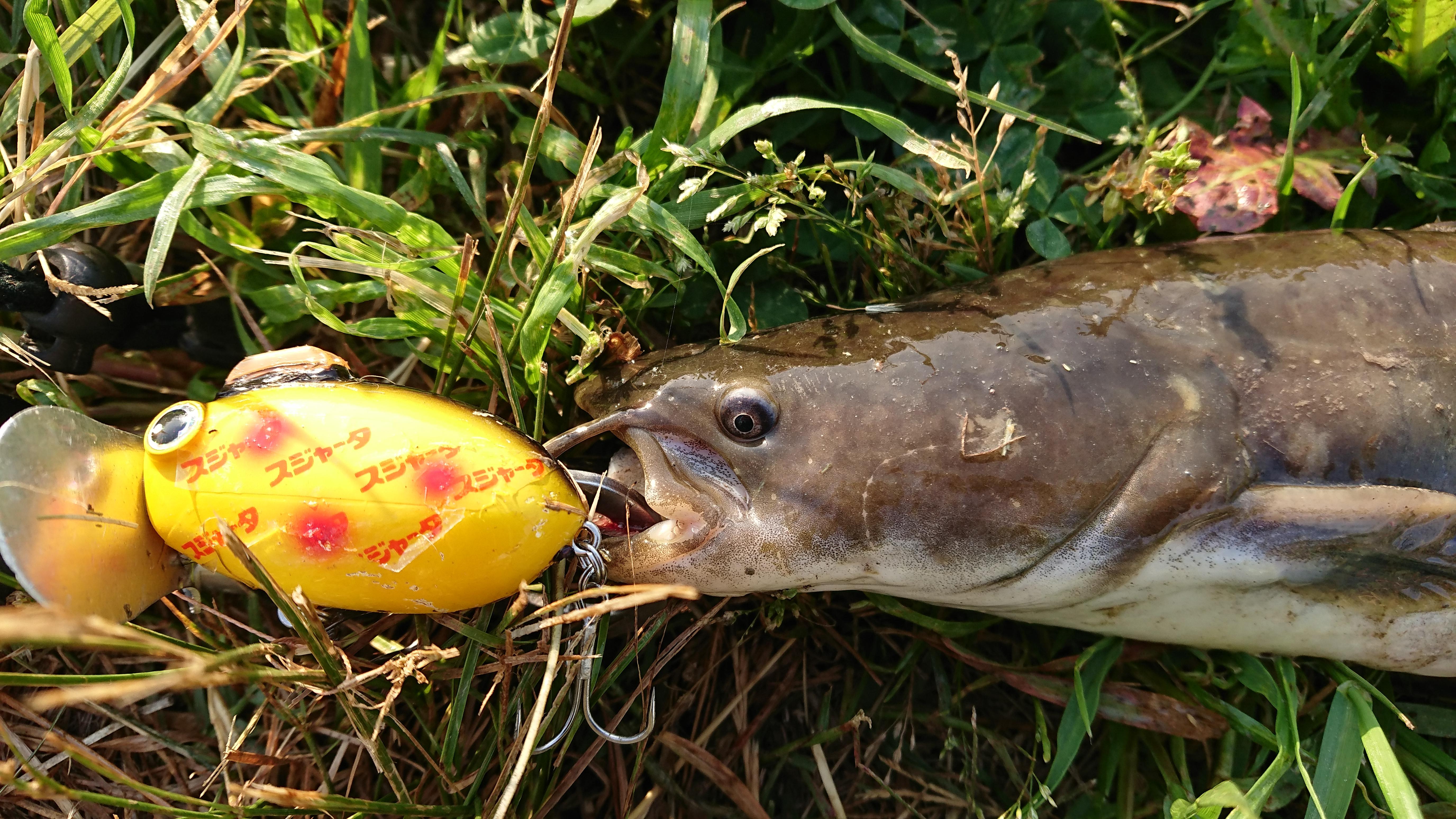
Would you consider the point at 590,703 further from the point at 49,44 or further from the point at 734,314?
the point at 49,44

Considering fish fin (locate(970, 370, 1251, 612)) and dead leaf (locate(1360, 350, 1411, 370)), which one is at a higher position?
dead leaf (locate(1360, 350, 1411, 370))

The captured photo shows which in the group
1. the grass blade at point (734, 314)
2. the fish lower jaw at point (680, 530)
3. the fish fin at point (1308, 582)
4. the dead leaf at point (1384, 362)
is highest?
the grass blade at point (734, 314)

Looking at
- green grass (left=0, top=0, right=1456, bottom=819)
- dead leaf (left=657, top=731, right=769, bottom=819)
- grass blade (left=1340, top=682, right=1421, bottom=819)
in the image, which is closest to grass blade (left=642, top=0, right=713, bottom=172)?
green grass (left=0, top=0, right=1456, bottom=819)

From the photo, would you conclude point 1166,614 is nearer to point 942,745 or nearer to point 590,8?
point 942,745

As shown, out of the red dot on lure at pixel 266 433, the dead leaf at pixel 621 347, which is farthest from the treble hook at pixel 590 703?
the red dot on lure at pixel 266 433

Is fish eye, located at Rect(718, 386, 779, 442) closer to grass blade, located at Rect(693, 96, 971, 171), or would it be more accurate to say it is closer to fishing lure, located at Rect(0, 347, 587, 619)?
fishing lure, located at Rect(0, 347, 587, 619)

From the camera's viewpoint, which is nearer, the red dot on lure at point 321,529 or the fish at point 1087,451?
the red dot on lure at point 321,529

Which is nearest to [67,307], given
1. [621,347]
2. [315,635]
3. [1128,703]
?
[315,635]

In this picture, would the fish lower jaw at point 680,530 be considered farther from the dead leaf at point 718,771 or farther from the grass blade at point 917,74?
the grass blade at point 917,74
